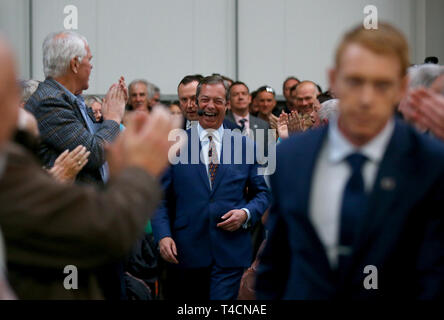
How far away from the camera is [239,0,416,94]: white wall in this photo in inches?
372

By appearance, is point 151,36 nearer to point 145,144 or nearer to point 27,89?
point 27,89

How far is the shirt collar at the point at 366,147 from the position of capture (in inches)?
64.6

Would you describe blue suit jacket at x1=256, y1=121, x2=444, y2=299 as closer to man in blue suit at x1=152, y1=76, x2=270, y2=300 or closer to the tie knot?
the tie knot

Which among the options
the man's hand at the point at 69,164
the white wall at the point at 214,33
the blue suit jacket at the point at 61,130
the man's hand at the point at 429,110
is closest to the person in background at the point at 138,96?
the white wall at the point at 214,33

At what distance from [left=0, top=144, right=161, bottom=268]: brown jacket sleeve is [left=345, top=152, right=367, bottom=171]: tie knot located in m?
0.57

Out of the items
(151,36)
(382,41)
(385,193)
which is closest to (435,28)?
(151,36)

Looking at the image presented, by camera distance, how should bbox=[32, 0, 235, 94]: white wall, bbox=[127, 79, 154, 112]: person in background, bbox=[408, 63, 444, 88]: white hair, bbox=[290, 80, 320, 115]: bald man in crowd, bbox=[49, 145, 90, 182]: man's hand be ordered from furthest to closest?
bbox=[32, 0, 235, 94]: white wall → bbox=[127, 79, 154, 112]: person in background → bbox=[290, 80, 320, 115]: bald man in crowd → bbox=[49, 145, 90, 182]: man's hand → bbox=[408, 63, 444, 88]: white hair

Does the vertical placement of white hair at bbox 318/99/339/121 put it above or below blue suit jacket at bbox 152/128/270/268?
above

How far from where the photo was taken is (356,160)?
163 cm

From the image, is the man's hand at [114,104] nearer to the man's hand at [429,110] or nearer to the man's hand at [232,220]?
the man's hand at [232,220]

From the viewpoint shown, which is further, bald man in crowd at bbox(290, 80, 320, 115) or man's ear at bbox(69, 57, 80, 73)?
bald man in crowd at bbox(290, 80, 320, 115)

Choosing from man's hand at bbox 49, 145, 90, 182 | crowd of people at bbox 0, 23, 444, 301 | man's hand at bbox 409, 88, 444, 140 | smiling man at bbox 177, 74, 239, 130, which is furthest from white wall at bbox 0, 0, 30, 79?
man's hand at bbox 409, 88, 444, 140

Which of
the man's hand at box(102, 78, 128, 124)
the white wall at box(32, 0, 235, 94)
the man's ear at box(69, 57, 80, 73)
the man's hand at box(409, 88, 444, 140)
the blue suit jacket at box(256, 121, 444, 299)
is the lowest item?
the blue suit jacket at box(256, 121, 444, 299)
